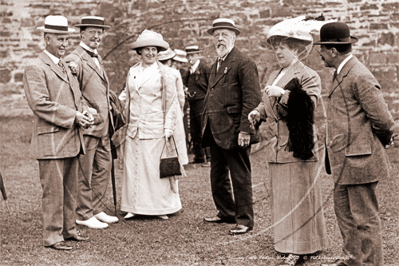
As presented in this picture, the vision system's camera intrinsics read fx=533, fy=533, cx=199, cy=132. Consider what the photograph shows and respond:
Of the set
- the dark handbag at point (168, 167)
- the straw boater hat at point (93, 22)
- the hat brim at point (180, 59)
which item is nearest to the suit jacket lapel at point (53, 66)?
the straw boater hat at point (93, 22)

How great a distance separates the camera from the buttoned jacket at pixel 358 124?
13.9ft

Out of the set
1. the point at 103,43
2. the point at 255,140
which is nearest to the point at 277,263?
the point at 255,140

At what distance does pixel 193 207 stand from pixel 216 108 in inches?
71.3

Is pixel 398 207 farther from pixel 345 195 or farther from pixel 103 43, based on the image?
pixel 103 43

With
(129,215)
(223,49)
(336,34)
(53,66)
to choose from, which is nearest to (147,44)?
(223,49)

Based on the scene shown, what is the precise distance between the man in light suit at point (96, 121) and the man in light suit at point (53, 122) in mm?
659

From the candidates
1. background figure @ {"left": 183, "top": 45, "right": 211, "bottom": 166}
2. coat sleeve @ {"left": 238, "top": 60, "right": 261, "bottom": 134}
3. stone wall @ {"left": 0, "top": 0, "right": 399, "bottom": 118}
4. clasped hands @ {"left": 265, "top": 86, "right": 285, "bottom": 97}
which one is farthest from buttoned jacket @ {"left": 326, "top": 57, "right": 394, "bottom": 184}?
background figure @ {"left": 183, "top": 45, "right": 211, "bottom": 166}

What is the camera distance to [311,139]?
4.77 m

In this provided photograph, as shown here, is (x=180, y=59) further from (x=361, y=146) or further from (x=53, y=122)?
(x=361, y=146)

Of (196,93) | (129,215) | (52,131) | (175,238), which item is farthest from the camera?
(196,93)

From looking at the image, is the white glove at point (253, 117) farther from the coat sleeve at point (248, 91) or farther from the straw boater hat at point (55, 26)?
the straw boater hat at point (55, 26)

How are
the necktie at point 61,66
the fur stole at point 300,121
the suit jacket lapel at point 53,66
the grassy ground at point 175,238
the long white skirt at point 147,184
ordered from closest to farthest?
the fur stole at point 300,121
the grassy ground at point 175,238
the suit jacket lapel at point 53,66
the necktie at point 61,66
the long white skirt at point 147,184

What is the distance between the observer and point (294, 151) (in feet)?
15.8

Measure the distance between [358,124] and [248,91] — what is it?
5.72ft
